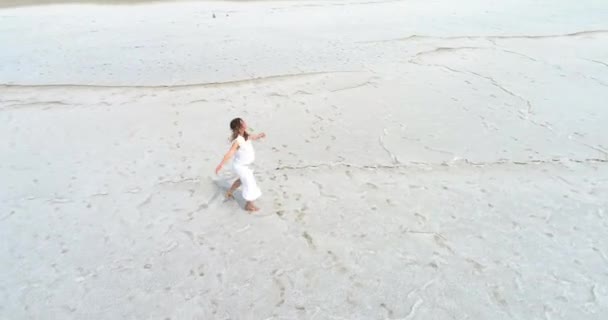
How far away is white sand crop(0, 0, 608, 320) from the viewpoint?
3.53m

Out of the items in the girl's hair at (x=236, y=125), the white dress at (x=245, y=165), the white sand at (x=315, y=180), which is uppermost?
the girl's hair at (x=236, y=125)

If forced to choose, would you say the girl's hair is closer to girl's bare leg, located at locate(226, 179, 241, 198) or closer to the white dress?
the white dress

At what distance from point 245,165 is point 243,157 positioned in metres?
0.11

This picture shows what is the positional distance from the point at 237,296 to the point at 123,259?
1.03 m

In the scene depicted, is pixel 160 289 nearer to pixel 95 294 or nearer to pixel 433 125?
pixel 95 294

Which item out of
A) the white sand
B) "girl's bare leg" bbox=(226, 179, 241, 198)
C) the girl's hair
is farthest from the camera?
"girl's bare leg" bbox=(226, 179, 241, 198)

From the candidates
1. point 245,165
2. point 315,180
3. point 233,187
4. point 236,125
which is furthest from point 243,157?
point 315,180

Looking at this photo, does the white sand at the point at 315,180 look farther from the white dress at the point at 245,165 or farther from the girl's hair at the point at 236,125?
the girl's hair at the point at 236,125

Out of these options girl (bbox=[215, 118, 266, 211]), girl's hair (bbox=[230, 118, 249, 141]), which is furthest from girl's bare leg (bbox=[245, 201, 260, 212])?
girl's hair (bbox=[230, 118, 249, 141])

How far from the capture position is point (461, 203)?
14.7 ft

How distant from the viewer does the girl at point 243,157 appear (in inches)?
156

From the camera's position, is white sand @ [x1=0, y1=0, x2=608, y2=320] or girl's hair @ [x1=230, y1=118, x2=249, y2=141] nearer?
white sand @ [x1=0, y1=0, x2=608, y2=320]

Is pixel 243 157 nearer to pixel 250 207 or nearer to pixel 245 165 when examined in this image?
pixel 245 165

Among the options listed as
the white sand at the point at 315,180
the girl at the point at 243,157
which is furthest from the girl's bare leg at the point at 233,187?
the white sand at the point at 315,180
